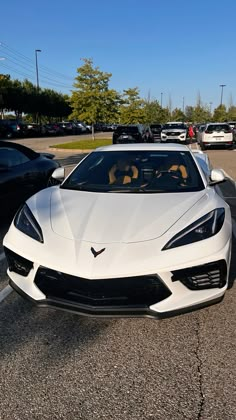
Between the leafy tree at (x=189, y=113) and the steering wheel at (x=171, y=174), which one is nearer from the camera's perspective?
the steering wheel at (x=171, y=174)

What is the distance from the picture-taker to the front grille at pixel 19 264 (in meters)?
3.04

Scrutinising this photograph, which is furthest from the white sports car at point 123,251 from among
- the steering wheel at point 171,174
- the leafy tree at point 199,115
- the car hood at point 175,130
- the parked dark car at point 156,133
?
the leafy tree at point 199,115

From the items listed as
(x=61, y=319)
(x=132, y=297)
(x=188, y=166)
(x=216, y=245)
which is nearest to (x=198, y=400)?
(x=132, y=297)

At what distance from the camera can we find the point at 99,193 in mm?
3822

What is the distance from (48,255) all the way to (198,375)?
131 centimetres

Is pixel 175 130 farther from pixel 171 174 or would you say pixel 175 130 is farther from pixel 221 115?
pixel 221 115

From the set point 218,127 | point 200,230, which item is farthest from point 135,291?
point 218,127

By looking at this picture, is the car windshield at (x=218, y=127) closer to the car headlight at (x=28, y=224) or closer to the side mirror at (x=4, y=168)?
the side mirror at (x=4, y=168)

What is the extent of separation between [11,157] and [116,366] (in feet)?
14.8

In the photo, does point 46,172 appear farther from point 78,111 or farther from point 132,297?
point 78,111

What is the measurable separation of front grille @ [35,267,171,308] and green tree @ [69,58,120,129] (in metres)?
26.8

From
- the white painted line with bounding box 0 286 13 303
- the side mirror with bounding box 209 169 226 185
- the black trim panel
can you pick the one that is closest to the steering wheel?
the side mirror with bounding box 209 169 226 185

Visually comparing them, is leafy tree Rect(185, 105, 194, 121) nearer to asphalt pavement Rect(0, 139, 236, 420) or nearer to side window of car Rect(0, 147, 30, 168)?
side window of car Rect(0, 147, 30, 168)

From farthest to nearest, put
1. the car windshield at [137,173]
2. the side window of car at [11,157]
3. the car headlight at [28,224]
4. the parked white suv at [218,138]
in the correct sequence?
the parked white suv at [218,138], the side window of car at [11,157], the car windshield at [137,173], the car headlight at [28,224]
